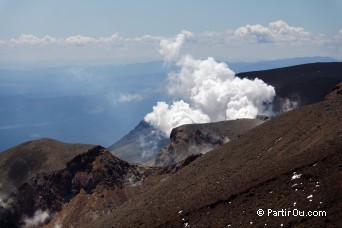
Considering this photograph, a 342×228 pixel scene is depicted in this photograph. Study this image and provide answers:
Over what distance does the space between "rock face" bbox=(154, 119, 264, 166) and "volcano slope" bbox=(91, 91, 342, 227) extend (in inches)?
2134

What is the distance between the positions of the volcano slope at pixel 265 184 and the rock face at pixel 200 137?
5419 centimetres

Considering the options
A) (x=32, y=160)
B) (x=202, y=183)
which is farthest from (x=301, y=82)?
(x=202, y=183)

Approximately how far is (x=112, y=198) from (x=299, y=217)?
53.2m

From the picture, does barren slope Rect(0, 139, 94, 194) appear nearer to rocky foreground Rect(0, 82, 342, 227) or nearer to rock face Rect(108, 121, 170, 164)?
Answer: rocky foreground Rect(0, 82, 342, 227)

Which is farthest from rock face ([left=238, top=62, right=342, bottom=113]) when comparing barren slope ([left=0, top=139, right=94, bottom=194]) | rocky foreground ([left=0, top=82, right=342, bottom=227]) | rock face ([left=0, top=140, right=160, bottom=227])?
barren slope ([left=0, top=139, right=94, bottom=194])

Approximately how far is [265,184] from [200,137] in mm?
82939

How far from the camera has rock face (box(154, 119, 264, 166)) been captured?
116375 mm

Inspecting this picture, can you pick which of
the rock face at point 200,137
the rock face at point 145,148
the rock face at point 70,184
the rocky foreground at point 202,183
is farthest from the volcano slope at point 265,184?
the rock face at point 145,148

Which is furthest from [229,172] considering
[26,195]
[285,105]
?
[285,105]

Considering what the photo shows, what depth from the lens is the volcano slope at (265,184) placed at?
3081cm

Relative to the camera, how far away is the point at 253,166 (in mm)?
47656

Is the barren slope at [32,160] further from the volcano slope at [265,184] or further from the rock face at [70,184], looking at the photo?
the volcano slope at [265,184]

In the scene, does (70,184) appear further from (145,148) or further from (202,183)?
(145,148)

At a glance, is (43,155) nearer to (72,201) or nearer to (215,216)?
(72,201)
